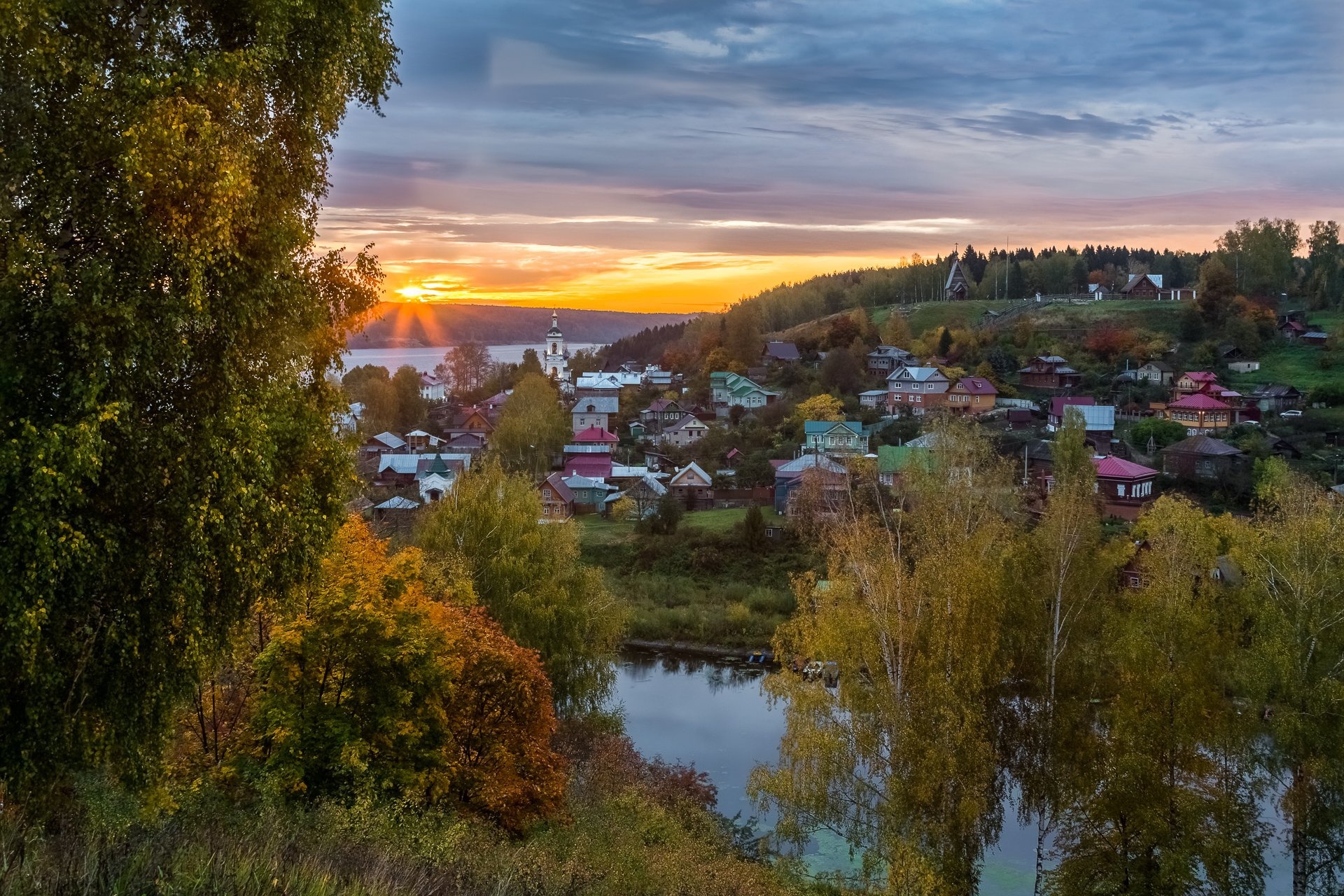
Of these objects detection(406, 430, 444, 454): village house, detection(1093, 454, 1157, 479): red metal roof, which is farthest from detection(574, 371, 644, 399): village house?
detection(1093, 454, 1157, 479): red metal roof

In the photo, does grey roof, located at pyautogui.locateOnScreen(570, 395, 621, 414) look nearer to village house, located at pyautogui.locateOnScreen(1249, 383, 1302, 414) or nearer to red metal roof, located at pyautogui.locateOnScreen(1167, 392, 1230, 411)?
red metal roof, located at pyautogui.locateOnScreen(1167, 392, 1230, 411)

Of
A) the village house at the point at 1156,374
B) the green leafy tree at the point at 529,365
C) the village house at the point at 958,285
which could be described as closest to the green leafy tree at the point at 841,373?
the village house at the point at 1156,374

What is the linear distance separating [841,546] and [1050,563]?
2.61m

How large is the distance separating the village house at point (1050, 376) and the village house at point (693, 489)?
758 inches

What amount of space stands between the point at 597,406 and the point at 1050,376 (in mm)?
21618

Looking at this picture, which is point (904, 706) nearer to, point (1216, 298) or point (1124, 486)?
point (1124, 486)

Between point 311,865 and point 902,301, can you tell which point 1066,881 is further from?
point 902,301

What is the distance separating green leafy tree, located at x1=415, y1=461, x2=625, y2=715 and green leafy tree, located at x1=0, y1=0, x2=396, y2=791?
9.99 m

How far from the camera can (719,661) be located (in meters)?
23.3

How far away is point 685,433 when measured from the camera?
1789 inches

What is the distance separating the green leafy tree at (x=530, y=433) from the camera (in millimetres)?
39469

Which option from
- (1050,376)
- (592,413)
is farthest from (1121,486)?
(592,413)

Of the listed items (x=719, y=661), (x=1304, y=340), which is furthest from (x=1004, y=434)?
(x=1304, y=340)

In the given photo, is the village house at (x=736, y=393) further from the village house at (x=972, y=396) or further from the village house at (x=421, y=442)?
the village house at (x=421, y=442)
